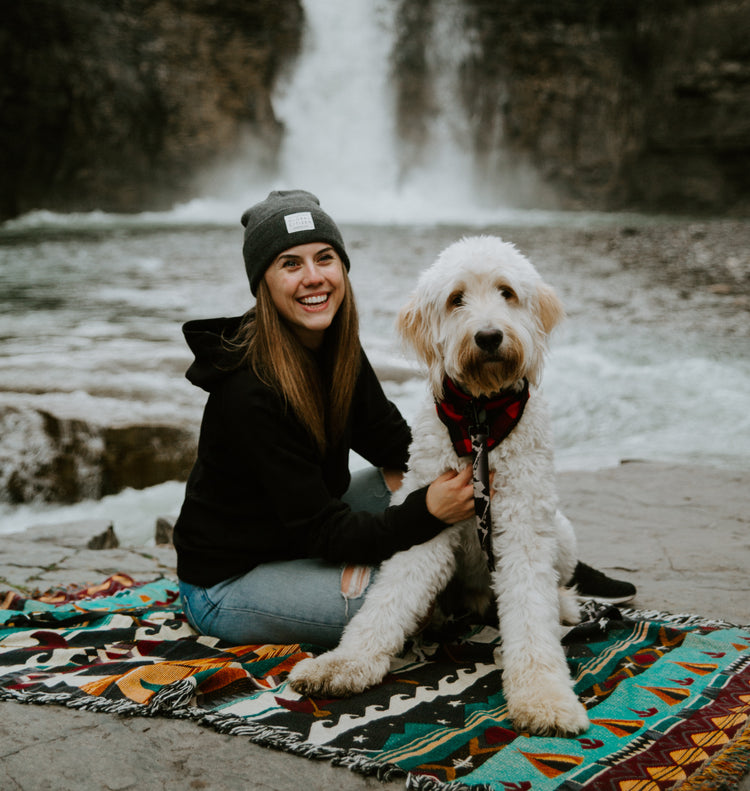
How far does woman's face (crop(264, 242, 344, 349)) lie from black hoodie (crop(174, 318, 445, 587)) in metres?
0.25

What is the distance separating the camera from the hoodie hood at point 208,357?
2.32 metres

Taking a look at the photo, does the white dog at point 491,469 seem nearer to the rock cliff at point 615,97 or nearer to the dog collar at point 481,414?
the dog collar at point 481,414

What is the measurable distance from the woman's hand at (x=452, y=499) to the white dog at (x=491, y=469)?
0.26ft

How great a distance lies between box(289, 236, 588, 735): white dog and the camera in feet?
6.58

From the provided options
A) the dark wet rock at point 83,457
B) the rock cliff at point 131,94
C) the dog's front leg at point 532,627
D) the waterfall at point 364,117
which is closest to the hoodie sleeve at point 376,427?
the dog's front leg at point 532,627

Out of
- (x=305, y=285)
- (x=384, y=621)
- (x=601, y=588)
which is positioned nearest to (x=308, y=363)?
(x=305, y=285)

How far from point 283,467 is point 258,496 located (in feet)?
0.81

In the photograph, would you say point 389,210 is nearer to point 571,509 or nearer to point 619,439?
point 619,439

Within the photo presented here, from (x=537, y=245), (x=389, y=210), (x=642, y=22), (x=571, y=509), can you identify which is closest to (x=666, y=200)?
(x=642, y=22)

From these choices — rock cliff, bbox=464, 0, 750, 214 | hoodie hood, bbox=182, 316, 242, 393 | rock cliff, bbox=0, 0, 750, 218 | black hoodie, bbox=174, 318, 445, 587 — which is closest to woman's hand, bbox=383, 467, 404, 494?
black hoodie, bbox=174, 318, 445, 587

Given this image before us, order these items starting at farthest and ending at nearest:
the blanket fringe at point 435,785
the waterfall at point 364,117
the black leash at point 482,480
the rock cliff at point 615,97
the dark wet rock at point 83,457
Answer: the rock cliff at point 615,97 < the waterfall at point 364,117 < the dark wet rock at point 83,457 < the black leash at point 482,480 < the blanket fringe at point 435,785

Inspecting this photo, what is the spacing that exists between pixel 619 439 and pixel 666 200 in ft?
76.9

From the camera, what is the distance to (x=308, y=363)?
242 centimetres

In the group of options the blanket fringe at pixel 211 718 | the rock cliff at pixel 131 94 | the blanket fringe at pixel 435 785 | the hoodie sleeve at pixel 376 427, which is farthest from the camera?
the rock cliff at pixel 131 94
